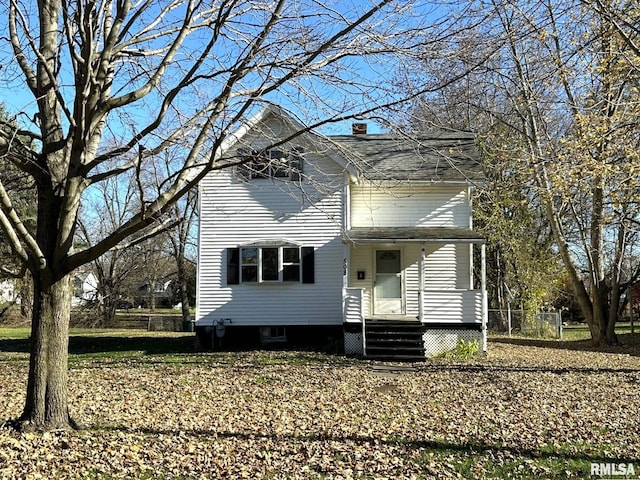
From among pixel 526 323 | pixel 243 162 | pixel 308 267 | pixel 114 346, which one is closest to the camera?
pixel 243 162

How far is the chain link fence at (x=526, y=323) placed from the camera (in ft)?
87.0


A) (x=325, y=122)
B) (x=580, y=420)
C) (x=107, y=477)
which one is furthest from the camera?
(x=580, y=420)

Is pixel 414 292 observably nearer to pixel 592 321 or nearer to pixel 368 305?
pixel 368 305

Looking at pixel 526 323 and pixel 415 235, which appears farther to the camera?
pixel 526 323

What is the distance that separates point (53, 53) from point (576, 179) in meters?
9.74

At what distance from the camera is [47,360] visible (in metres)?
6.93

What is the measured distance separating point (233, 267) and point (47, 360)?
1105 cm

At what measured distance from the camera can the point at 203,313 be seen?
1797cm

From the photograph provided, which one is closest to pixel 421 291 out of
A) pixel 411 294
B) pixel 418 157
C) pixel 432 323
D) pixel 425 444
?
pixel 432 323

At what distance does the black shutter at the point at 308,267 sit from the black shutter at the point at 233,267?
195 cm

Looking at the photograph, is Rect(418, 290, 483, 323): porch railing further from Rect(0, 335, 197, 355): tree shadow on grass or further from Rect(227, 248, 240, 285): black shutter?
Rect(0, 335, 197, 355): tree shadow on grass

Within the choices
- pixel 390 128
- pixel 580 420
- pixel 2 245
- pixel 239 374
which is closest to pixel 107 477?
pixel 390 128

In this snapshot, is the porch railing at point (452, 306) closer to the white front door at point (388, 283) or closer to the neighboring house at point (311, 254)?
the neighboring house at point (311, 254)

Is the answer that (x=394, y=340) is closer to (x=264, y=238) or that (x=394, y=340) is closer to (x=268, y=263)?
(x=268, y=263)
